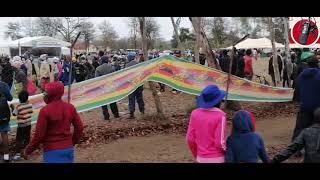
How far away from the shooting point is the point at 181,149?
28.6 feet

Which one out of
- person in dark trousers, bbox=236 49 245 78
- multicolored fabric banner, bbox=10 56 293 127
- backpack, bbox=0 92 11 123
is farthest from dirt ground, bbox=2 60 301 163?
person in dark trousers, bbox=236 49 245 78

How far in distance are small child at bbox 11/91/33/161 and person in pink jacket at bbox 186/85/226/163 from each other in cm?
418

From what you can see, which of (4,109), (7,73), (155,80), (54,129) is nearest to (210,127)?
(54,129)

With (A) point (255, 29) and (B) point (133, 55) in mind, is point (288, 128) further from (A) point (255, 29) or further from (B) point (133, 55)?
(A) point (255, 29)

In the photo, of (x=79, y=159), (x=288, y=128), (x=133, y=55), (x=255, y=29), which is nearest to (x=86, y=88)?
(x=79, y=159)

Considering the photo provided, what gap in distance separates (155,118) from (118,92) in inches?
62.5

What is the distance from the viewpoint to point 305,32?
11.5 meters

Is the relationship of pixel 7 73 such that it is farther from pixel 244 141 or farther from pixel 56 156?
pixel 244 141

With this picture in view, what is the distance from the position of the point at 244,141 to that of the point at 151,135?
214 inches

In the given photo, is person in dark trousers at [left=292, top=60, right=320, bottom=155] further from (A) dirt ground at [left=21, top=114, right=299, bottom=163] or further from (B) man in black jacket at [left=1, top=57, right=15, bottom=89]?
(B) man in black jacket at [left=1, top=57, right=15, bottom=89]

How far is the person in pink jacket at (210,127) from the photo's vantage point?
4980mm

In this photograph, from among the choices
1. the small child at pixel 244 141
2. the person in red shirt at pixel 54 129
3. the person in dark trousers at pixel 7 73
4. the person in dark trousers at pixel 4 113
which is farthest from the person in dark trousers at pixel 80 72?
the small child at pixel 244 141

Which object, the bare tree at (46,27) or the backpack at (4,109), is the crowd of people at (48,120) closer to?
the backpack at (4,109)

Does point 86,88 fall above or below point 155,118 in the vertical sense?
above
